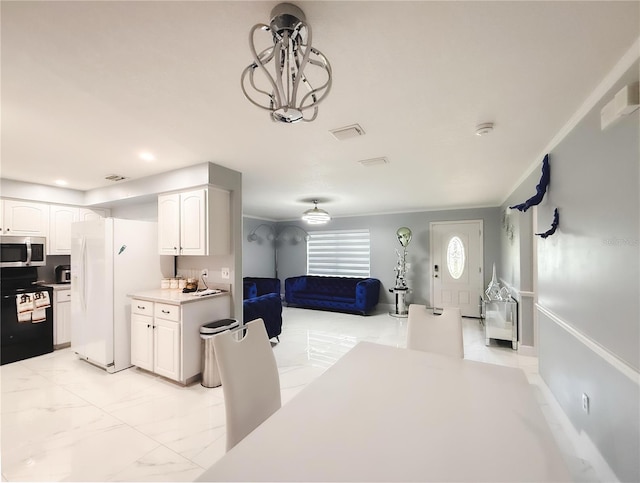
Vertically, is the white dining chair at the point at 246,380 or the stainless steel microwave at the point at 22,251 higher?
the stainless steel microwave at the point at 22,251

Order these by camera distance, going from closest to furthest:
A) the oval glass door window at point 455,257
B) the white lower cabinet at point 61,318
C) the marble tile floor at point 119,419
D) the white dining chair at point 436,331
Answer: the marble tile floor at point 119,419 → the white dining chair at point 436,331 → the white lower cabinet at point 61,318 → the oval glass door window at point 455,257

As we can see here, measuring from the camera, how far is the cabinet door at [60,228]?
4.09 meters

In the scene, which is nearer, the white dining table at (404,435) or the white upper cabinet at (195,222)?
the white dining table at (404,435)

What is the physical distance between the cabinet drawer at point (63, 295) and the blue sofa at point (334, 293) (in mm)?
4025

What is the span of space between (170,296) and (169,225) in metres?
0.84

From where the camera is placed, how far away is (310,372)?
3246mm

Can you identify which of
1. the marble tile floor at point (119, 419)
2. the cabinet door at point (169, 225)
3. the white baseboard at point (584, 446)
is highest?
the cabinet door at point (169, 225)

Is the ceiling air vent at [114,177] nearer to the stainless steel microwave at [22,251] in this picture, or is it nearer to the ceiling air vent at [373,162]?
the stainless steel microwave at [22,251]

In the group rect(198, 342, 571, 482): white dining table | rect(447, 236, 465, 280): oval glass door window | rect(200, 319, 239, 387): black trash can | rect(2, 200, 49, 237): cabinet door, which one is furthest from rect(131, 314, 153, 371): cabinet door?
rect(447, 236, 465, 280): oval glass door window

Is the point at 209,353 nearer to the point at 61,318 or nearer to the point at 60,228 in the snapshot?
the point at 61,318

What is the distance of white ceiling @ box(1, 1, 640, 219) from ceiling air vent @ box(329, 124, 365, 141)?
0.08 m

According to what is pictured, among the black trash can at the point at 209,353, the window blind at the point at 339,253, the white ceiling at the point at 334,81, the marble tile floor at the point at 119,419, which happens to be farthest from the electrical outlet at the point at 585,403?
the window blind at the point at 339,253

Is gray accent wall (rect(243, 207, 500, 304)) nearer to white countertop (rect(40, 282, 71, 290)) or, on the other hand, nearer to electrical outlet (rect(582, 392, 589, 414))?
white countertop (rect(40, 282, 71, 290))

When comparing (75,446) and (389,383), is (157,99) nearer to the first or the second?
(389,383)
